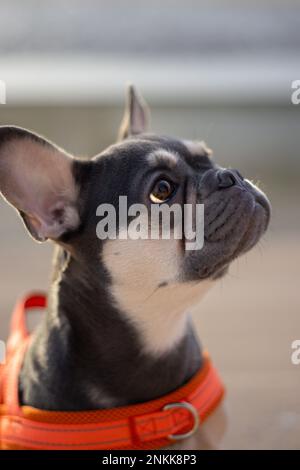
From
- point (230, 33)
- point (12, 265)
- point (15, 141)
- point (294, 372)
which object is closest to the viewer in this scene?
point (15, 141)

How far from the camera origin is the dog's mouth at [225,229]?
1.32 meters

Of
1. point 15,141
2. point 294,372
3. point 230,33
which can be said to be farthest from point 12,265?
point 230,33

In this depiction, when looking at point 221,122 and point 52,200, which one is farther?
point 221,122

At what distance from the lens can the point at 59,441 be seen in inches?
55.8

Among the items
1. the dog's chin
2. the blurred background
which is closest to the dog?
the dog's chin

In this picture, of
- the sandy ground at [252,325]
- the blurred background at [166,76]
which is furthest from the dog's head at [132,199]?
the blurred background at [166,76]

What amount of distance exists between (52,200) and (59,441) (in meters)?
0.55

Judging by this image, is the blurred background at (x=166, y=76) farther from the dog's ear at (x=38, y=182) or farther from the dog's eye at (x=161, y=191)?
the dog's eye at (x=161, y=191)

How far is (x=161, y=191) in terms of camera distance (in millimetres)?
1368

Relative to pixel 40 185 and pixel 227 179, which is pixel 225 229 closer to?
pixel 227 179

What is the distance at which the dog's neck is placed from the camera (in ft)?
4.66

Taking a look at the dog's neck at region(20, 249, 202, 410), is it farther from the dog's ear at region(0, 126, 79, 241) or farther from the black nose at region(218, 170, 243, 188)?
the black nose at region(218, 170, 243, 188)

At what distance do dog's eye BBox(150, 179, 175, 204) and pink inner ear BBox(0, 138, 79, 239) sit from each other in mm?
197

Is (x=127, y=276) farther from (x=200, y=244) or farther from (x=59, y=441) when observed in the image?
(x=59, y=441)
